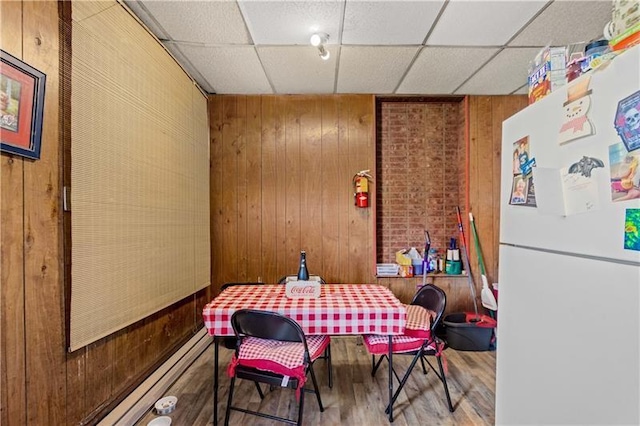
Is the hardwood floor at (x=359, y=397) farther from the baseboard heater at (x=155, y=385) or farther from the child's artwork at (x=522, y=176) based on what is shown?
the child's artwork at (x=522, y=176)

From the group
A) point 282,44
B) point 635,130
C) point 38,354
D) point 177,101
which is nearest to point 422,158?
point 282,44

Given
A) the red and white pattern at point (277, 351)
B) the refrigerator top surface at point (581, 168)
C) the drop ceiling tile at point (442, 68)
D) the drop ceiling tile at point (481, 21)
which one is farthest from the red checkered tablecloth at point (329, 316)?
the drop ceiling tile at point (442, 68)

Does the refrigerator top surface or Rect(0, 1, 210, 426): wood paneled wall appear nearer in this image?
the refrigerator top surface

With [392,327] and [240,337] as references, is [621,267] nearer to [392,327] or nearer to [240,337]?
[392,327]

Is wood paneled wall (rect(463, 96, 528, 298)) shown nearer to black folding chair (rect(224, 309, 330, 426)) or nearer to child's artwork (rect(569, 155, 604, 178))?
black folding chair (rect(224, 309, 330, 426))

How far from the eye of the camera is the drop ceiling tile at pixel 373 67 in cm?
260

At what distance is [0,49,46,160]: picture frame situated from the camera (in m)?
1.23

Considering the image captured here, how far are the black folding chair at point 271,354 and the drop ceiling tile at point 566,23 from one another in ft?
8.75

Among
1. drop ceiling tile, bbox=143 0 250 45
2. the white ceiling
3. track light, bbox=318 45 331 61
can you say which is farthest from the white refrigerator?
drop ceiling tile, bbox=143 0 250 45

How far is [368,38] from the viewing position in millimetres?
2410

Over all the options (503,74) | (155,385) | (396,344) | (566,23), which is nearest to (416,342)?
(396,344)

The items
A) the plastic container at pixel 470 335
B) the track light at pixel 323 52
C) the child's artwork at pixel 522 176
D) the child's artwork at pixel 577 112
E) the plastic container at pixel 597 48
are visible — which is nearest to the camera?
the child's artwork at pixel 577 112

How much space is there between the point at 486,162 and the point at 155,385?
3852 mm

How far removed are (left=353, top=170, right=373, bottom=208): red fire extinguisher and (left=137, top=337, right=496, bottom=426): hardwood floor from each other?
1609 mm
